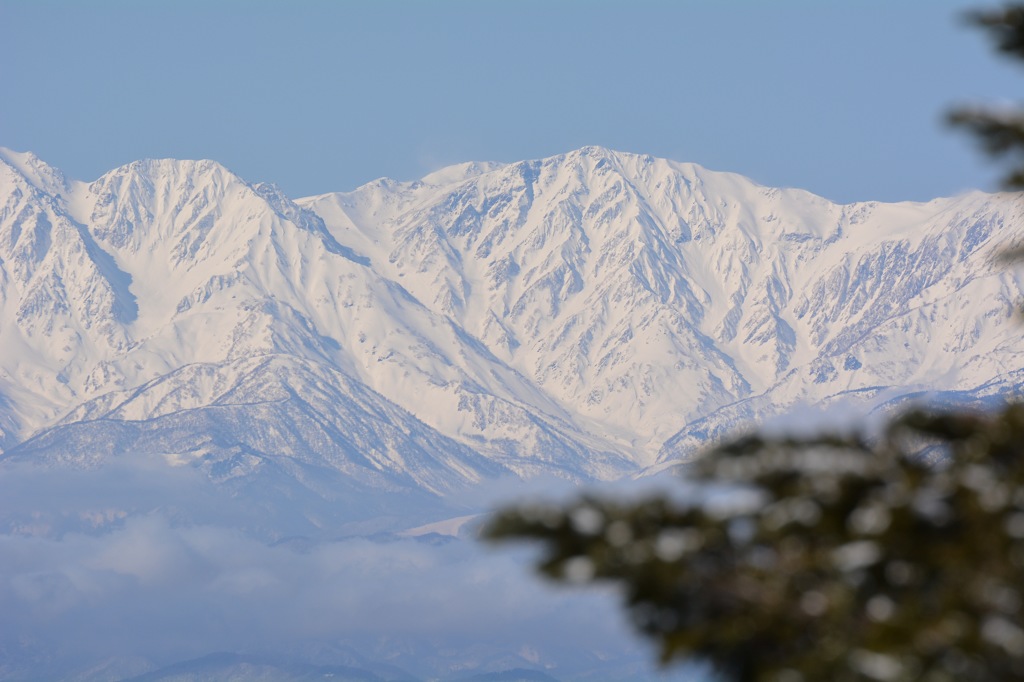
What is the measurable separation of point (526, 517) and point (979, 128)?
604cm

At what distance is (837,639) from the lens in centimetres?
1237

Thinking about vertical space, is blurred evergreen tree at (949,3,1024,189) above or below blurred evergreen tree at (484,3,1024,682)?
above

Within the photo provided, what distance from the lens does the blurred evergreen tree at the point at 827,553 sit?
1202 cm

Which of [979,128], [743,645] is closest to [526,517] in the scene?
[743,645]

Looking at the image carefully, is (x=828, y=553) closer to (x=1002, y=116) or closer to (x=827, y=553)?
(x=827, y=553)

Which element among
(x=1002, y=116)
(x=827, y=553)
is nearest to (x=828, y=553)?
(x=827, y=553)

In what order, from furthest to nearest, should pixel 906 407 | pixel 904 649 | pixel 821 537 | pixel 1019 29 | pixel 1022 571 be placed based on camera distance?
pixel 1019 29
pixel 906 407
pixel 821 537
pixel 1022 571
pixel 904 649

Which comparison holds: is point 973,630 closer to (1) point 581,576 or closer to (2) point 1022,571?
(2) point 1022,571

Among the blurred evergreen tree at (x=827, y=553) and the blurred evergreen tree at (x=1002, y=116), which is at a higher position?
the blurred evergreen tree at (x=1002, y=116)

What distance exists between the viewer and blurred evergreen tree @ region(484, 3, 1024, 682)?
473 inches

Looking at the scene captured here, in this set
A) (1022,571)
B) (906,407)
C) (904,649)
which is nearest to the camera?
(904,649)

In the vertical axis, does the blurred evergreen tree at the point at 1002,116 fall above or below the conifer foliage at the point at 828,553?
above

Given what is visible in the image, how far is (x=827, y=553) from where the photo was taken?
13.2 m

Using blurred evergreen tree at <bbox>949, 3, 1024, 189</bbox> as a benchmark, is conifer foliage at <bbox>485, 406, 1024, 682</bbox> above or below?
below
